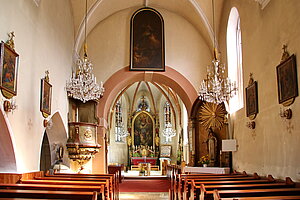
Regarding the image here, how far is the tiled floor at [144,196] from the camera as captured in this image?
34.9ft

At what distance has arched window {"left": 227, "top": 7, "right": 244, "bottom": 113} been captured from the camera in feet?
38.1

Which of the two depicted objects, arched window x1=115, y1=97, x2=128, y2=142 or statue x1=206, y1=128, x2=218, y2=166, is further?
arched window x1=115, y1=97, x2=128, y2=142

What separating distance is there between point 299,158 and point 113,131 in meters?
20.3

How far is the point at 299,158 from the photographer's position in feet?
21.9

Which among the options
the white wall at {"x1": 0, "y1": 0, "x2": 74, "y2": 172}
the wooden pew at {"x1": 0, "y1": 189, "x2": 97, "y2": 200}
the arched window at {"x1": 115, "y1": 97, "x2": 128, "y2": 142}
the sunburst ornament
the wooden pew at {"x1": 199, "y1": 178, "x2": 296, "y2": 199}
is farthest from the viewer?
the arched window at {"x1": 115, "y1": 97, "x2": 128, "y2": 142}

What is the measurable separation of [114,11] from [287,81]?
8499mm

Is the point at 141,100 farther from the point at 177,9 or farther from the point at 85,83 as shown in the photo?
the point at 85,83

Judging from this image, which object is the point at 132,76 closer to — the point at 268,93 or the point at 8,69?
the point at 268,93

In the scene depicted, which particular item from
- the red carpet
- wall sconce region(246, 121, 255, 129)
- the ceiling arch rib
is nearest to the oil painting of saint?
the ceiling arch rib

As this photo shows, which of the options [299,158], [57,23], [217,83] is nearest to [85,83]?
[57,23]

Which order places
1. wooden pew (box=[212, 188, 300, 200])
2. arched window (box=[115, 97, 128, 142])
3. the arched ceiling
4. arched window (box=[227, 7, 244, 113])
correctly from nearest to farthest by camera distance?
wooden pew (box=[212, 188, 300, 200]) → arched window (box=[227, 7, 244, 113]) → the arched ceiling → arched window (box=[115, 97, 128, 142])

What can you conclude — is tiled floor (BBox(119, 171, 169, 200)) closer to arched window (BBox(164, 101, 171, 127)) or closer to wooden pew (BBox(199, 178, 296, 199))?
wooden pew (BBox(199, 178, 296, 199))

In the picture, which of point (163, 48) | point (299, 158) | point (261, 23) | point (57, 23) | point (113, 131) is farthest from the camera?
point (113, 131)

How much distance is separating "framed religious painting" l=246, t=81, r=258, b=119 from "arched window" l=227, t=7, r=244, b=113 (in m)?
1.63
